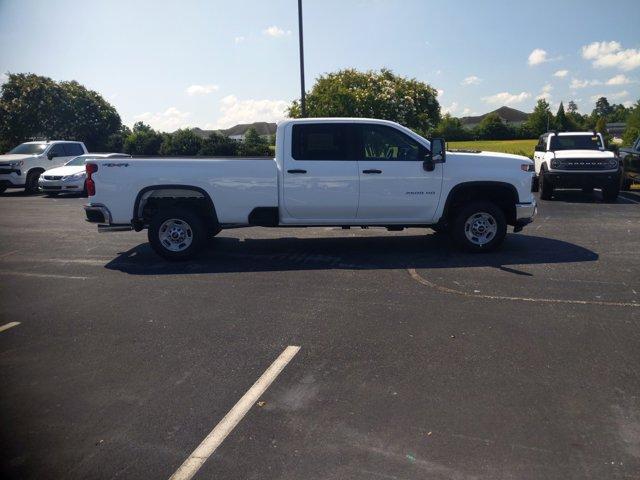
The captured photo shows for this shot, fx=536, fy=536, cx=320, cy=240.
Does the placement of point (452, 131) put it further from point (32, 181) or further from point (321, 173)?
point (321, 173)

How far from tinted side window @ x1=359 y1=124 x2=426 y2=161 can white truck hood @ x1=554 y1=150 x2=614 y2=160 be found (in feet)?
25.4

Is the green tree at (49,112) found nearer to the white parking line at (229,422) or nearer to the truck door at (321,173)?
the truck door at (321,173)

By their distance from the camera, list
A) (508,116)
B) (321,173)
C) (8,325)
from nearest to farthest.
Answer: (8,325), (321,173), (508,116)

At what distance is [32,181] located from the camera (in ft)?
61.6

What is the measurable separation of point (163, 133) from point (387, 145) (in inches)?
1235

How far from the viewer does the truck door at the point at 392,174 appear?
25.7ft

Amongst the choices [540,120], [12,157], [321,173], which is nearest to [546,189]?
[321,173]

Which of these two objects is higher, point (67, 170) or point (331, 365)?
point (67, 170)

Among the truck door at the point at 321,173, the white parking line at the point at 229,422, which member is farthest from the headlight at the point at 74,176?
the white parking line at the point at 229,422

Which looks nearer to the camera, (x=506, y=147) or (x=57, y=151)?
(x=57, y=151)

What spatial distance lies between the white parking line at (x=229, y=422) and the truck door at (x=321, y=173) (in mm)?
3602

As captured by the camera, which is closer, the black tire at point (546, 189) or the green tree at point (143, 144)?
the black tire at point (546, 189)

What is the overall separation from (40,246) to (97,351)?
5.71 meters

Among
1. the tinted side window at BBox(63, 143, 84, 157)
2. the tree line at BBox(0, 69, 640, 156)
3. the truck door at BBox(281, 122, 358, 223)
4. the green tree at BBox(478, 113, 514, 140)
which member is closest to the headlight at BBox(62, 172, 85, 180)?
the tinted side window at BBox(63, 143, 84, 157)
